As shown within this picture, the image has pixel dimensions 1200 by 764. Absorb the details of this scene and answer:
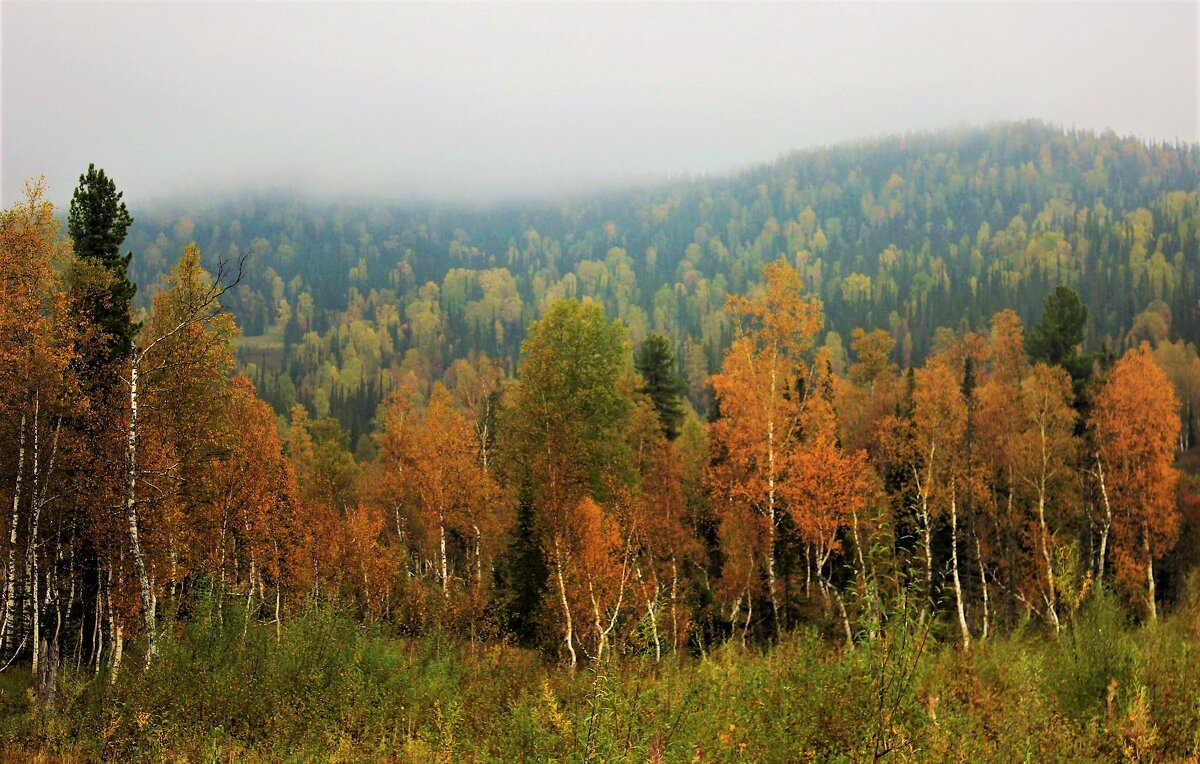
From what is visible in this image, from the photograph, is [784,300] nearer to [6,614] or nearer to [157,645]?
[157,645]

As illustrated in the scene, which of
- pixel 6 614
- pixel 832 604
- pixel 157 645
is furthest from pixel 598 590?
pixel 6 614

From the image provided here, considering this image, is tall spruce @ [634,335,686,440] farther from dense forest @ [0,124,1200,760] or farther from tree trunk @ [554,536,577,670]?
tree trunk @ [554,536,577,670]

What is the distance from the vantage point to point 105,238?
19.2 metres

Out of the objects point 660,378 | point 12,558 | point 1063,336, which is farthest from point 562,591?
point 1063,336

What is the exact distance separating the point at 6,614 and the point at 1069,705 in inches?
652

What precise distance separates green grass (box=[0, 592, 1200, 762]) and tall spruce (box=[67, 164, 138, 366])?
991cm

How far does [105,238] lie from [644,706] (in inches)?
786

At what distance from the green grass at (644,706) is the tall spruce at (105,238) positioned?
9913 mm

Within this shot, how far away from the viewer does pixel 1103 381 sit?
29875mm

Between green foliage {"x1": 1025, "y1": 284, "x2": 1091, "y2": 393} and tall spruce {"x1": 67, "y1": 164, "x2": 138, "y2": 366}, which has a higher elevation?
tall spruce {"x1": 67, "y1": 164, "x2": 138, "y2": 366}

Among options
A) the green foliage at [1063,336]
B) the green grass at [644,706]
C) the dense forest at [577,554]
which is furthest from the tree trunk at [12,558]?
the green foliage at [1063,336]

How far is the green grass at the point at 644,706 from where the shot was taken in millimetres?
5398

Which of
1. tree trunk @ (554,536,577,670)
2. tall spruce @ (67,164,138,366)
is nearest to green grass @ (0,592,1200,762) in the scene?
tree trunk @ (554,536,577,670)

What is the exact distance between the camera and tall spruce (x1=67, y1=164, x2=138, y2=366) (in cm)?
1852
